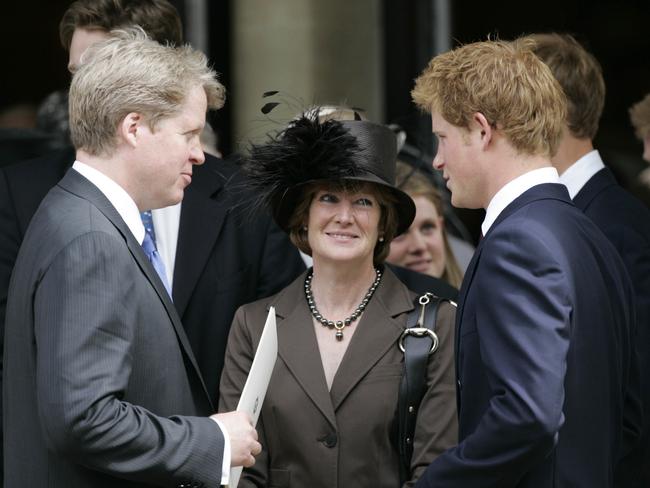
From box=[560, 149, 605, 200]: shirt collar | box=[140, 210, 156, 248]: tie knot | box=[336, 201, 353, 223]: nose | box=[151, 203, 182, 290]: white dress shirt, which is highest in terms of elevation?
box=[560, 149, 605, 200]: shirt collar

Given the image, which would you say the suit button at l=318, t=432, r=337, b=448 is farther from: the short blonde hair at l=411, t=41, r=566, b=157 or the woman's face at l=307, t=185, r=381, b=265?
the short blonde hair at l=411, t=41, r=566, b=157

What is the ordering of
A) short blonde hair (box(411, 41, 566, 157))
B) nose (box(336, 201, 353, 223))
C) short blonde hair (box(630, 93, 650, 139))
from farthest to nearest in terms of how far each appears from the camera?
short blonde hair (box(630, 93, 650, 139))
nose (box(336, 201, 353, 223))
short blonde hair (box(411, 41, 566, 157))

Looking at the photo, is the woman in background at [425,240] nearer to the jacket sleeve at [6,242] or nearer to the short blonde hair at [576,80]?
the short blonde hair at [576,80]

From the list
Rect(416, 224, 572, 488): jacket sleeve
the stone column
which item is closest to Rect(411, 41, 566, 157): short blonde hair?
Rect(416, 224, 572, 488): jacket sleeve

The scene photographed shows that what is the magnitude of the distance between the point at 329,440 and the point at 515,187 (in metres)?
0.88

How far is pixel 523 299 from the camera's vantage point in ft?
8.07

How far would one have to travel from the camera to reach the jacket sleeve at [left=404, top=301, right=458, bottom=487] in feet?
10.1

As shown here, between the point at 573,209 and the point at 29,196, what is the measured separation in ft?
5.30

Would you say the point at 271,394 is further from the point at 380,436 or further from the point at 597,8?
the point at 597,8

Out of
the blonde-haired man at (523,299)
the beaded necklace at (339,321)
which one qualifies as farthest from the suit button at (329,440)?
the blonde-haired man at (523,299)

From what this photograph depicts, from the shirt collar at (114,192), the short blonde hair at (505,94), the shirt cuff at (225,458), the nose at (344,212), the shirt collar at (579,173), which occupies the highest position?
the short blonde hair at (505,94)

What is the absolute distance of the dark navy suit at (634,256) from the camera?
328 centimetres

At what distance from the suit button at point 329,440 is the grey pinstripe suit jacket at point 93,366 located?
0.52m

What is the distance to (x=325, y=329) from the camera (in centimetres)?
330
